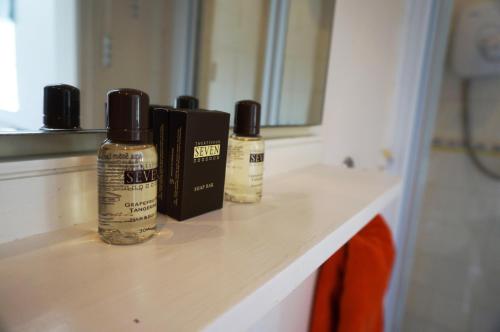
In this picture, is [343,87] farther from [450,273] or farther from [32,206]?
[450,273]

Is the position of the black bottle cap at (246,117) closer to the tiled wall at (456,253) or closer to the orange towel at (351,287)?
the orange towel at (351,287)

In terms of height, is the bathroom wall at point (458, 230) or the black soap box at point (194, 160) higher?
the black soap box at point (194, 160)

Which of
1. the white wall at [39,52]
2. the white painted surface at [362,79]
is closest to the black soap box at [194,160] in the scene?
the white wall at [39,52]

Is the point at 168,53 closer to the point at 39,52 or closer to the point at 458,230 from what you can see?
the point at 39,52

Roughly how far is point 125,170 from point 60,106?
10 cm

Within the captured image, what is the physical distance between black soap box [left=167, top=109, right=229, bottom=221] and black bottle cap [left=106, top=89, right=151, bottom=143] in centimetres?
5

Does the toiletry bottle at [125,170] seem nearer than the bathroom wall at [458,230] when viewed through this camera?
Yes

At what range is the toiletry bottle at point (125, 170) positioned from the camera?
0.84ft

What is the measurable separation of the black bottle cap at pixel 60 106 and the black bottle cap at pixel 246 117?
170 mm

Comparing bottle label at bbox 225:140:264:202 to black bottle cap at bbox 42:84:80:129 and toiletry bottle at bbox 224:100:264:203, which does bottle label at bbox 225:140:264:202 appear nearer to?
toiletry bottle at bbox 224:100:264:203

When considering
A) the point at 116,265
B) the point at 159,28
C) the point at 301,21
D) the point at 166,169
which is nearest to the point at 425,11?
the point at 301,21

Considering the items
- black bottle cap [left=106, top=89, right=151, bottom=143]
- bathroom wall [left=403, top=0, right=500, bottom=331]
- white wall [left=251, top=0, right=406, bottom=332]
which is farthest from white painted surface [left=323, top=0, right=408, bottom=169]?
black bottle cap [left=106, top=89, right=151, bottom=143]

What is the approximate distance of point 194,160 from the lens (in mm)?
325

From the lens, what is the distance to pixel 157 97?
416mm
